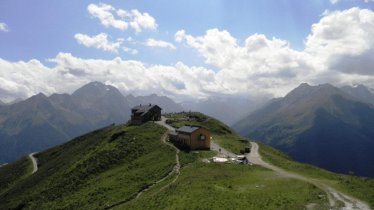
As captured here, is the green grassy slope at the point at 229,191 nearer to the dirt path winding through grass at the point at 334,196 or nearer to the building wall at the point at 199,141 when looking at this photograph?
the dirt path winding through grass at the point at 334,196

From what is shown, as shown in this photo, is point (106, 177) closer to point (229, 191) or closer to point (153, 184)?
point (153, 184)

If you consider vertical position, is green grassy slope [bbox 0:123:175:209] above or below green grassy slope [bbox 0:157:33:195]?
above

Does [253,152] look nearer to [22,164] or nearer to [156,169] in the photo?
[156,169]

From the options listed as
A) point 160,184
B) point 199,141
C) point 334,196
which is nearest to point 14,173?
point 199,141

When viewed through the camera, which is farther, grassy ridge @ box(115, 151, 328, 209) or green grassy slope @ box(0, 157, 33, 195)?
green grassy slope @ box(0, 157, 33, 195)

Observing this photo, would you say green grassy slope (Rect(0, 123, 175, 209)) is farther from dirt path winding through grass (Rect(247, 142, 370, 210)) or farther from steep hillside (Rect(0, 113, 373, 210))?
dirt path winding through grass (Rect(247, 142, 370, 210))

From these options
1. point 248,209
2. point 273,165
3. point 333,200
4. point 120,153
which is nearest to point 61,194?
point 120,153

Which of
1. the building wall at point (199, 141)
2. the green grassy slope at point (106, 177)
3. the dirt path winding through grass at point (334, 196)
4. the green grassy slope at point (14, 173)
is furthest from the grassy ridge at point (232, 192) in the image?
the green grassy slope at point (14, 173)

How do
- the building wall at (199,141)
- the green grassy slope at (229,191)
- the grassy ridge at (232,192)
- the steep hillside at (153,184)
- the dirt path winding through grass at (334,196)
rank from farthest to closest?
the building wall at (199,141)
the steep hillside at (153,184)
the green grassy slope at (229,191)
the grassy ridge at (232,192)
the dirt path winding through grass at (334,196)

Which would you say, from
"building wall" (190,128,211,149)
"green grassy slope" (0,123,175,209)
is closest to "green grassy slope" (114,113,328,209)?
"green grassy slope" (0,123,175,209)

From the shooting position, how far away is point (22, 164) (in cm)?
18162

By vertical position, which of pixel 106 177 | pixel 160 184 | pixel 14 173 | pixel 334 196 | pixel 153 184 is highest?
pixel 334 196

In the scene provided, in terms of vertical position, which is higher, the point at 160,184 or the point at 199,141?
the point at 199,141

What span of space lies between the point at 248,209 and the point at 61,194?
58119mm
